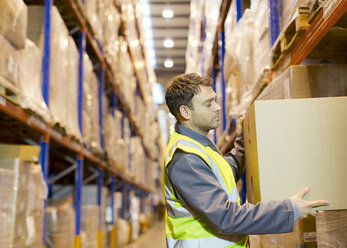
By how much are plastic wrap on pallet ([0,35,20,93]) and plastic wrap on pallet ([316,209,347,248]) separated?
2.00m

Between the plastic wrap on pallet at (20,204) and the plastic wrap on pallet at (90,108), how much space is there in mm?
1846

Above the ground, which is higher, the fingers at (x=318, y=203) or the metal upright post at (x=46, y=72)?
the metal upright post at (x=46, y=72)

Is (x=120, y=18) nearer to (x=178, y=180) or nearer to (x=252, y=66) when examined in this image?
(x=252, y=66)

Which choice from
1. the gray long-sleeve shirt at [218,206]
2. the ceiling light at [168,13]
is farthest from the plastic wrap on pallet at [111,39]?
the ceiling light at [168,13]

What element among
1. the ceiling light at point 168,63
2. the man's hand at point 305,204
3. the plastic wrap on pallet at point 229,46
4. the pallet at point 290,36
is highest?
the ceiling light at point 168,63

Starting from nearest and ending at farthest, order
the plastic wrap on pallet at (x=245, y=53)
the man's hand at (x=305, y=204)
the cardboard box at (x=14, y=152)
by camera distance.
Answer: the man's hand at (x=305, y=204), the cardboard box at (x=14, y=152), the plastic wrap on pallet at (x=245, y=53)

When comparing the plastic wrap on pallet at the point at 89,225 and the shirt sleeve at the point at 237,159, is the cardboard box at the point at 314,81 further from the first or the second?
the plastic wrap on pallet at the point at 89,225

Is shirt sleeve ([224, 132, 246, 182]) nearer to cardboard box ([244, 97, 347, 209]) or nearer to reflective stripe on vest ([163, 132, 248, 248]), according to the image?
reflective stripe on vest ([163, 132, 248, 248])

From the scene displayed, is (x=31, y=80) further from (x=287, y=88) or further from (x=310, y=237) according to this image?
(x=310, y=237)

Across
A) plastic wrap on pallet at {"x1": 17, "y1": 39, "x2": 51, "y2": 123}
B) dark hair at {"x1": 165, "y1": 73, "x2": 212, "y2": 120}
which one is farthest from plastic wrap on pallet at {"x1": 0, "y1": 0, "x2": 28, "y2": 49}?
dark hair at {"x1": 165, "y1": 73, "x2": 212, "y2": 120}

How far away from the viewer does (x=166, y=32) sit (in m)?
15.9

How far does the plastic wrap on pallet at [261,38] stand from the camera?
2811 millimetres

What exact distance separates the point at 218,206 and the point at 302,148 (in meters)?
0.41

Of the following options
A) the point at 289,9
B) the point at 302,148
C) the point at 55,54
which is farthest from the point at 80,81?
the point at 302,148
